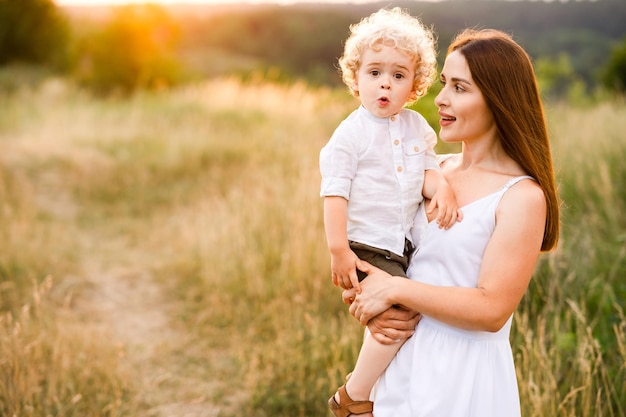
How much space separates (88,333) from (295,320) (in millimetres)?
1470

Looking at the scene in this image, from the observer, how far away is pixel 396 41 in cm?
198

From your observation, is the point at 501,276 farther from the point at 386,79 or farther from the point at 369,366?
the point at 386,79

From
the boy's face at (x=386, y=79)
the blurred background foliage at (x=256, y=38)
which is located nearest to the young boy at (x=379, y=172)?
the boy's face at (x=386, y=79)

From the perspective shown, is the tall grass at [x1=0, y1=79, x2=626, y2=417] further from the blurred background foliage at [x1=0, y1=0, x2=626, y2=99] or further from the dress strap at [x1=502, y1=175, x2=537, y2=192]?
the blurred background foliage at [x1=0, y1=0, x2=626, y2=99]

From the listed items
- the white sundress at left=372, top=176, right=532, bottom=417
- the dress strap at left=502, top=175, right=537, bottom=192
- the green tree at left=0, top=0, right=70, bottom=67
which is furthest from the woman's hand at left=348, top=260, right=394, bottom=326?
the green tree at left=0, top=0, right=70, bottom=67

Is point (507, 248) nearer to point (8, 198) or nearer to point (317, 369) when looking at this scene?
point (317, 369)

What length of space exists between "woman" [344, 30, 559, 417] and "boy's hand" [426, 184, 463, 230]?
2 cm

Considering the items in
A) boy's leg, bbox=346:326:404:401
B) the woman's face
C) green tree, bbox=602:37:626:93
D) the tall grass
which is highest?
green tree, bbox=602:37:626:93

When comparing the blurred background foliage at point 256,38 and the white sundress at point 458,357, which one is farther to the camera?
the blurred background foliage at point 256,38

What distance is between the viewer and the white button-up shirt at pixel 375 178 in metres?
1.97

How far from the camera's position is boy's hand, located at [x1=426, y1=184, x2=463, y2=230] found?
190 centimetres

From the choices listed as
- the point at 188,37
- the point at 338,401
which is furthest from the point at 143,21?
the point at 188,37

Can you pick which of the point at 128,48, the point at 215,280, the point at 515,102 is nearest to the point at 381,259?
the point at 515,102

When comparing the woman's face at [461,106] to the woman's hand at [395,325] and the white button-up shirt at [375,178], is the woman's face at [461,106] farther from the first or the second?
the woman's hand at [395,325]
